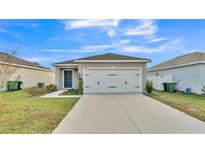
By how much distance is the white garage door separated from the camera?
1614 centimetres

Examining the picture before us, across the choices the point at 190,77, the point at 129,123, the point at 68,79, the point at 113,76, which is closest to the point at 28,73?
the point at 68,79

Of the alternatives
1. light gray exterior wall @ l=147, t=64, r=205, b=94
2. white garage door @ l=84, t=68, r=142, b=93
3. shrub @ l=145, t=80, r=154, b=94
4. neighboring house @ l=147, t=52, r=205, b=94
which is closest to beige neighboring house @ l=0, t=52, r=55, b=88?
white garage door @ l=84, t=68, r=142, b=93

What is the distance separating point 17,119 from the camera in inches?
281

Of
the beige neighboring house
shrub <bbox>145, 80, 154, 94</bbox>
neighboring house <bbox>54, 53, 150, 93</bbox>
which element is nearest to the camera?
shrub <bbox>145, 80, 154, 94</bbox>

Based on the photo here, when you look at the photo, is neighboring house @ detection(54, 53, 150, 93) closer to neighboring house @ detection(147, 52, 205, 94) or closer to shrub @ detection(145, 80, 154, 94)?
shrub @ detection(145, 80, 154, 94)

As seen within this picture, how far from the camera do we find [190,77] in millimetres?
18234

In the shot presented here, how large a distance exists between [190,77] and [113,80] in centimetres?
778

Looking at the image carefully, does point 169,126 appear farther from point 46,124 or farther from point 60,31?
point 60,31

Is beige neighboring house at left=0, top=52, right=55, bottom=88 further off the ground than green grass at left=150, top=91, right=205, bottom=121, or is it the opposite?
beige neighboring house at left=0, top=52, right=55, bottom=88

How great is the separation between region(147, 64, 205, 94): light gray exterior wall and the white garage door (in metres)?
5.41

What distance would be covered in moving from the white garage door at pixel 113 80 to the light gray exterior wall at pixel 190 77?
5414 mm

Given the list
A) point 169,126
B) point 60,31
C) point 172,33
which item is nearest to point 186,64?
point 172,33

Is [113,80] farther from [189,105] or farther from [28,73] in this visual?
[28,73]
